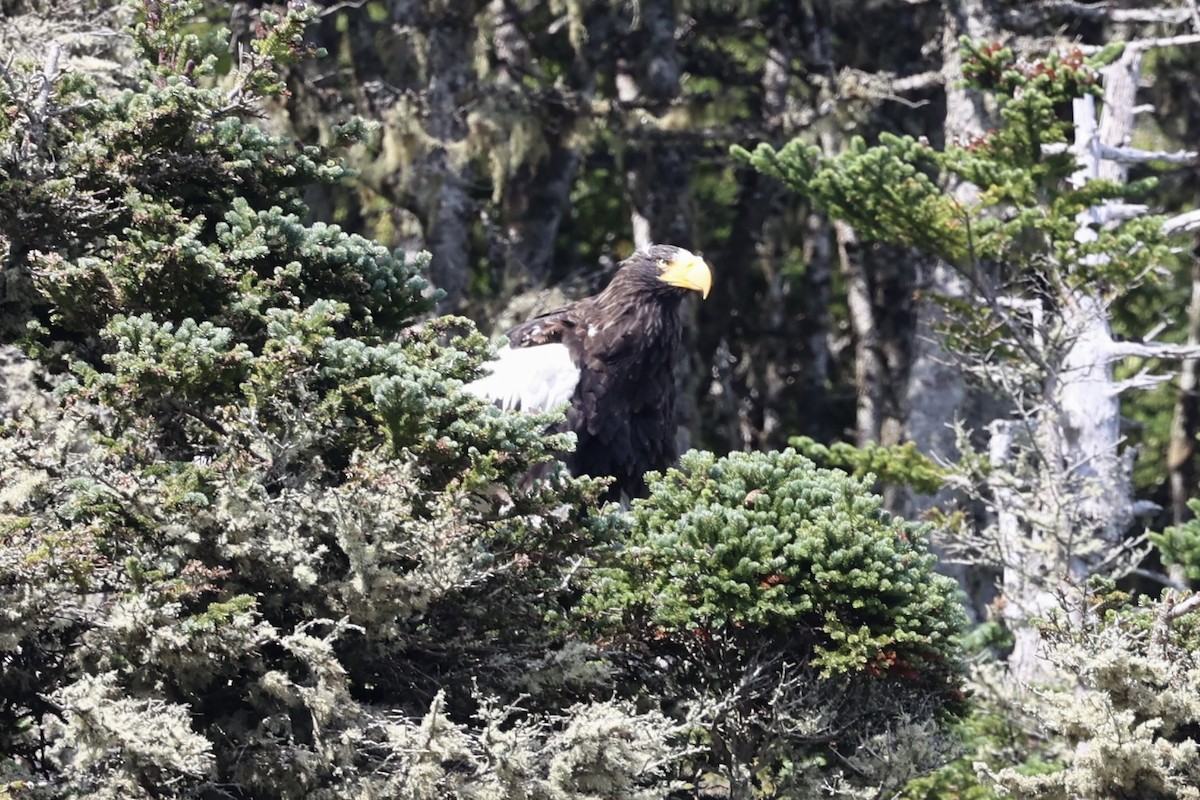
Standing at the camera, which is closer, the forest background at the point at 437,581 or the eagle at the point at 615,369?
the forest background at the point at 437,581

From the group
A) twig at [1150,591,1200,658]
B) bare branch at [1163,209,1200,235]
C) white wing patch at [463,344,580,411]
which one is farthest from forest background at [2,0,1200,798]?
white wing patch at [463,344,580,411]

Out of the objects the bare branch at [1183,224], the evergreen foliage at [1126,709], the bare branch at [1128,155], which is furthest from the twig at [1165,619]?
the bare branch at [1128,155]

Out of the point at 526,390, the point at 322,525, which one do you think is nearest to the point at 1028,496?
the point at 526,390

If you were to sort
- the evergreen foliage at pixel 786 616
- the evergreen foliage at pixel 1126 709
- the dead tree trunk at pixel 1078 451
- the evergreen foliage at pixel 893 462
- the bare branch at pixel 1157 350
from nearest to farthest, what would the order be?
the evergreen foliage at pixel 1126 709 → the evergreen foliage at pixel 786 616 → the dead tree trunk at pixel 1078 451 → the bare branch at pixel 1157 350 → the evergreen foliage at pixel 893 462

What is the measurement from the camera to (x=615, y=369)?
7.75 m

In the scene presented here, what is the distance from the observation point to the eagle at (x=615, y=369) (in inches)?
298

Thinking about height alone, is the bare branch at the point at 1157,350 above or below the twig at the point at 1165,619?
above

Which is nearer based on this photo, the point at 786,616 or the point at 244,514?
the point at 244,514

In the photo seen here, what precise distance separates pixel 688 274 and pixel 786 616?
264 cm

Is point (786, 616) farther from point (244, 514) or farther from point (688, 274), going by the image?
point (688, 274)

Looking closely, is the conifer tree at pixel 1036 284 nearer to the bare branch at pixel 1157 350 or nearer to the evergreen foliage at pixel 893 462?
the bare branch at pixel 1157 350

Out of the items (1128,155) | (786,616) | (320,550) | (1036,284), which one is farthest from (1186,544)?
(320,550)

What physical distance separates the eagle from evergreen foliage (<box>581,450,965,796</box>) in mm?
1529

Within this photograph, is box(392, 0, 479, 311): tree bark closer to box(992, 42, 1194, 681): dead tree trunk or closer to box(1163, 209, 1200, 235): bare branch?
box(992, 42, 1194, 681): dead tree trunk
